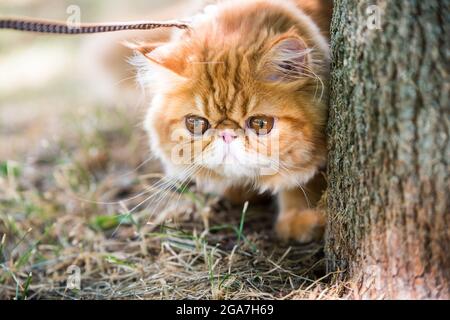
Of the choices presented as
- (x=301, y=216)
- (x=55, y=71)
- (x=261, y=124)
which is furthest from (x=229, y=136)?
(x=55, y=71)

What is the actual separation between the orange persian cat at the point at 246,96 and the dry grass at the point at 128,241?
26cm

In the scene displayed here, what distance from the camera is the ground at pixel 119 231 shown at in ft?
6.66

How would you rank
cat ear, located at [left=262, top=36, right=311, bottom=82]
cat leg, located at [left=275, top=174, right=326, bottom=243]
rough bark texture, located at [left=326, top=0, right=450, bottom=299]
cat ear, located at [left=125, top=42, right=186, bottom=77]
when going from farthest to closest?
cat leg, located at [left=275, top=174, right=326, bottom=243] → cat ear, located at [left=125, top=42, right=186, bottom=77] → cat ear, located at [left=262, top=36, right=311, bottom=82] → rough bark texture, located at [left=326, top=0, right=450, bottom=299]

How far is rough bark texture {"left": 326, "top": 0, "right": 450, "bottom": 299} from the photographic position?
1466 mm

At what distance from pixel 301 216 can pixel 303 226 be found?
0.15 feet

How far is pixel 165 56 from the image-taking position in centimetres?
202

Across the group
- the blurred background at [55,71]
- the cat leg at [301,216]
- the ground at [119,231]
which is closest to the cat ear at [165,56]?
the blurred background at [55,71]

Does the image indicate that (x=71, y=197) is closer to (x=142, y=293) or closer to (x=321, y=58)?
(x=142, y=293)

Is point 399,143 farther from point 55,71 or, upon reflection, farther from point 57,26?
point 55,71

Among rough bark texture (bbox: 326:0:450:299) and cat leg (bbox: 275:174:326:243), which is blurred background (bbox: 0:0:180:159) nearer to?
cat leg (bbox: 275:174:326:243)

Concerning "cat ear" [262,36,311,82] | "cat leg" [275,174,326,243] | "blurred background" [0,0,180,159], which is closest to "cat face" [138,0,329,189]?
"cat ear" [262,36,311,82]

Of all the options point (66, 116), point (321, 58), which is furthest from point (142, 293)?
point (66, 116)

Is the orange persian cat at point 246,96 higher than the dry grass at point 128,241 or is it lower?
higher

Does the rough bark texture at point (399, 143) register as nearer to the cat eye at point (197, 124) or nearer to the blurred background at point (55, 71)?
the cat eye at point (197, 124)
